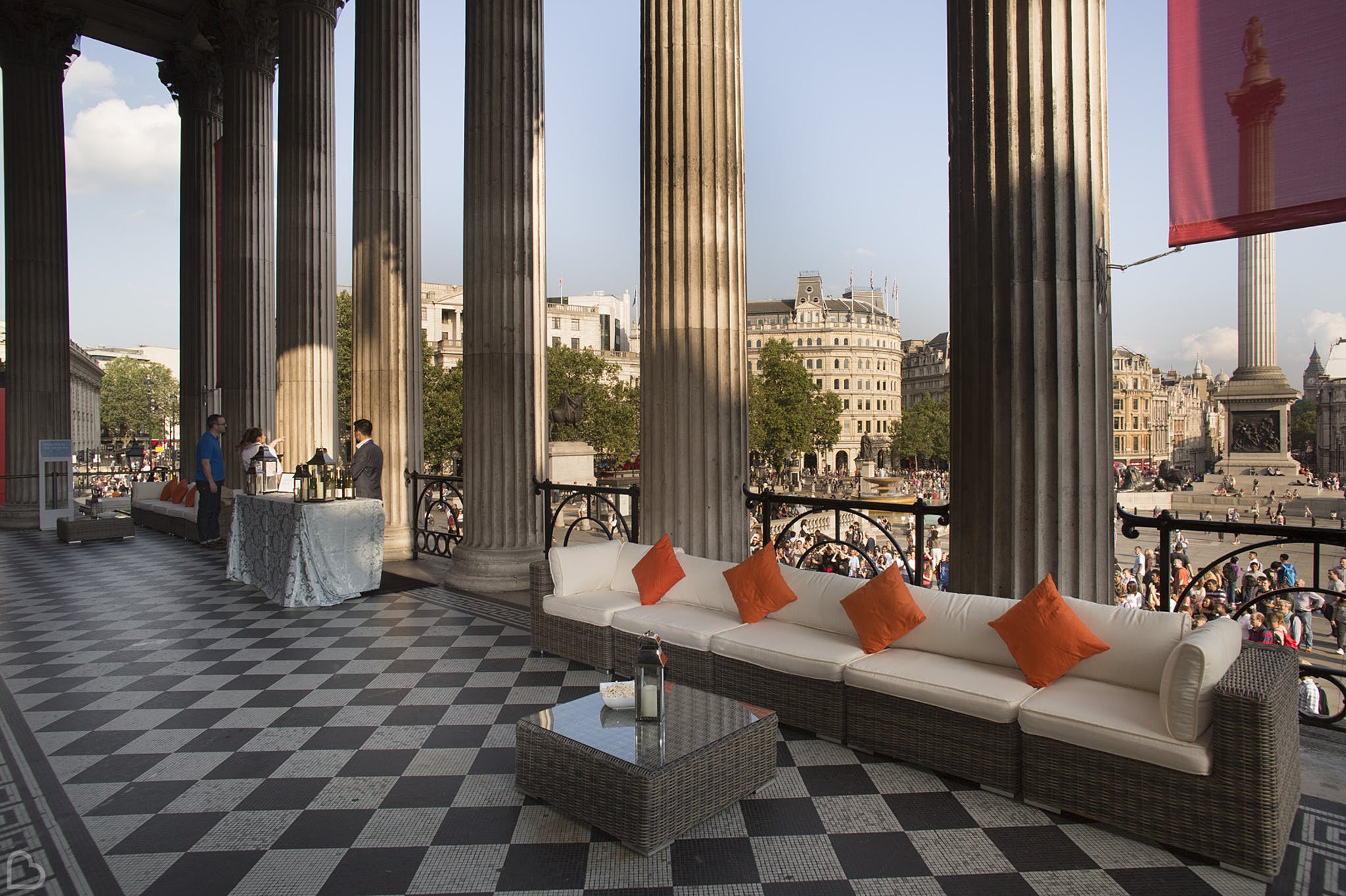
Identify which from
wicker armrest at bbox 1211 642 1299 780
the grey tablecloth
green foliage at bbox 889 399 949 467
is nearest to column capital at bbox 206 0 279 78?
the grey tablecloth

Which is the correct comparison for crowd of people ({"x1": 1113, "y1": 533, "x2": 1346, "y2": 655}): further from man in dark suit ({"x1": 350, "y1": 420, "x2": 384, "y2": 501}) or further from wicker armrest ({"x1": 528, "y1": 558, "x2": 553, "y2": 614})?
man in dark suit ({"x1": 350, "y1": 420, "x2": 384, "y2": 501})

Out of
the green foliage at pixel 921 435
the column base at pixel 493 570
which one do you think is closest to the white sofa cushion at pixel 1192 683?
the column base at pixel 493 570

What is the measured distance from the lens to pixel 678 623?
462cm

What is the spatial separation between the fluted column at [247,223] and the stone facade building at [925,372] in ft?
342

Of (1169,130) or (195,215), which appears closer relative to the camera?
(1169,130)

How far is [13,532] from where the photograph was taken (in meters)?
14.2

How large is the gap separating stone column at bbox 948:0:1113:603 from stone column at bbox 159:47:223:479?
16159 millimetres

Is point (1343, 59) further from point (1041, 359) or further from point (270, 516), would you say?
point (270, 516)

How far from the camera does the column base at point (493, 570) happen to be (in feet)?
25.3

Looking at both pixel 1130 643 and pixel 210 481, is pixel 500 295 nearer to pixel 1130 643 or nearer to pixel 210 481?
pixel 210 481

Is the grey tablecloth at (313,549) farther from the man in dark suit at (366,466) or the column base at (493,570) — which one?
the column base at (493,570)

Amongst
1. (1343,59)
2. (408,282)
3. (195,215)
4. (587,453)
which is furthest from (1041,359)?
(195,215)

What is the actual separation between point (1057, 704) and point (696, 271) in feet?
12.3

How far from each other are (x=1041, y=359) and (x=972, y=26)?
1.82 meters
